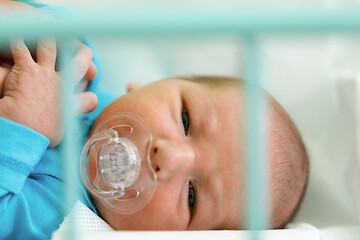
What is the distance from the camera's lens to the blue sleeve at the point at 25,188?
0.71m

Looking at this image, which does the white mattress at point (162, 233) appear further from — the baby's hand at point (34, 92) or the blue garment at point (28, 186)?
the baby's hand at point (34, 92)

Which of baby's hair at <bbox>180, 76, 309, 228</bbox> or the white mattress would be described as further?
baby's hair at <bbox>180, 76, 309, 228</bbox>

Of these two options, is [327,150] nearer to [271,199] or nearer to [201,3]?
[271,199]

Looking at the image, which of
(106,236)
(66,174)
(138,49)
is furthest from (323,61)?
(66,174)

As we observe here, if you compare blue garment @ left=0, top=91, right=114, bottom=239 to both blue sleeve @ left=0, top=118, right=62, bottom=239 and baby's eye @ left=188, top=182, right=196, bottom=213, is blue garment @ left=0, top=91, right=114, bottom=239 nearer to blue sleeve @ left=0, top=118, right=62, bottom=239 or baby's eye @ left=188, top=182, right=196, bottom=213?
blue sleeve @ left=0, top=118, right=62, bottom=239

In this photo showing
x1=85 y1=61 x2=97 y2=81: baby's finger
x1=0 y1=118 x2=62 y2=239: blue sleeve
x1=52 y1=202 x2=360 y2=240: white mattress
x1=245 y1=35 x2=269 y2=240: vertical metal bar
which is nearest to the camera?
x1=245 y1=35 x2=269 y2=240: vertical metal bar

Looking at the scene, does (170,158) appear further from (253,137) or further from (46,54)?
(253,137)

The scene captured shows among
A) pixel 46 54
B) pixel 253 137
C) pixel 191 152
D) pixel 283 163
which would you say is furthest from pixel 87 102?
pixel 253 137

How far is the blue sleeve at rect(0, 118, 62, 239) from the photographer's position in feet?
2.31

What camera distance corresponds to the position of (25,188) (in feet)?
2.60

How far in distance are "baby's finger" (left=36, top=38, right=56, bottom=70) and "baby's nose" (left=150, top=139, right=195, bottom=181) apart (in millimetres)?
235

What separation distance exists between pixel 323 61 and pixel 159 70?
1.51ft

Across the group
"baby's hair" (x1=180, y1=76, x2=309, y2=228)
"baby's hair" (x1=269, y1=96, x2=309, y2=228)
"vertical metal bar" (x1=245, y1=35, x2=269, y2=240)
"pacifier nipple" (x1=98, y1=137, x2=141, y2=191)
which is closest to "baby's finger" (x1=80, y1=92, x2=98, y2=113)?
"pacifier nipple" (x1=98, y1=137, x2=141, y2=191)

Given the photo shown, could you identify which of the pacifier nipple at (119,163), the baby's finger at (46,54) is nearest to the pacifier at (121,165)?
the pacifier nipple at (119,163)
